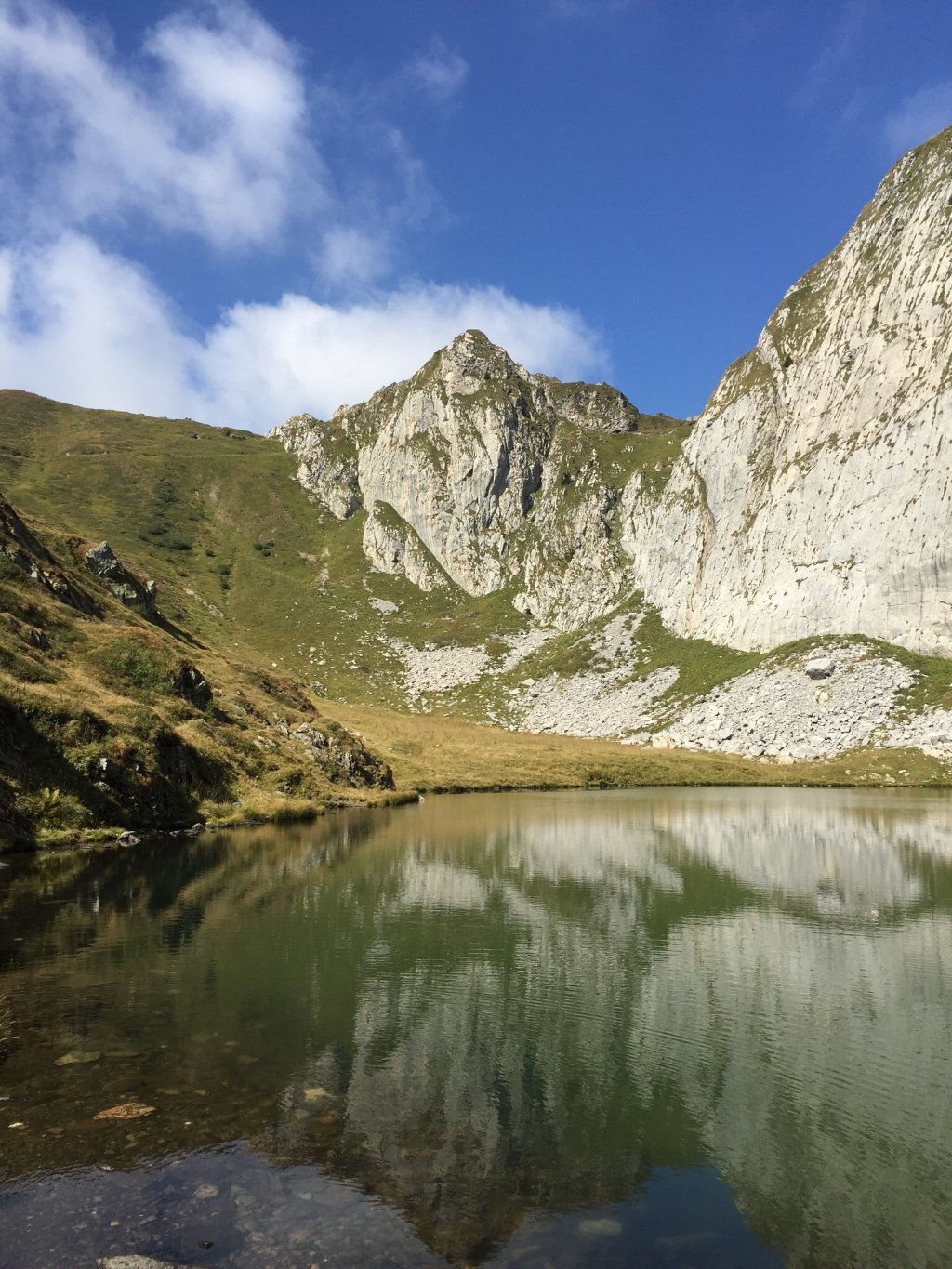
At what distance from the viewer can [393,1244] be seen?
829 centimetres

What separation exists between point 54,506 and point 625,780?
148 meters

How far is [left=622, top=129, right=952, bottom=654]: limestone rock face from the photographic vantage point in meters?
95.6

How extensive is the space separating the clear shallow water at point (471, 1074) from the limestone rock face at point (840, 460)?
7978 centimetres

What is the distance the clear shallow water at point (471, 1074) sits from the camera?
8766 millimetres

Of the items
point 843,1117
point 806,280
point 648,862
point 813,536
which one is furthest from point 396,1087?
point 806,280

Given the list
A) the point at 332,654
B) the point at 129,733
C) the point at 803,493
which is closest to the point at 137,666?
the point at 129,733

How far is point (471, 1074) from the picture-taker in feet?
42.1

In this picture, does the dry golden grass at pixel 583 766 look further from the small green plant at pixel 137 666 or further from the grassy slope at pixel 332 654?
the small green plant at pixel 137 666

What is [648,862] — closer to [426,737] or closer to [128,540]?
[426,737]

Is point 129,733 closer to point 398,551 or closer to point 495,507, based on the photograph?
point 398,551

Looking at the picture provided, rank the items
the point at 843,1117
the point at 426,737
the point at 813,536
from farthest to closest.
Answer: the point at 813,536
the point at 426,737
the point at 843,1117

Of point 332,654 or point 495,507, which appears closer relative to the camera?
point 332,654

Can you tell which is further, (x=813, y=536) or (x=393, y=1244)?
(x=813, y=536)

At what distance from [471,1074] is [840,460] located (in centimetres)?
11222
